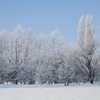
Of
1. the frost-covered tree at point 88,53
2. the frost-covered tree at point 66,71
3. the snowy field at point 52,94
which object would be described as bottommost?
the snowy field at point 52,94

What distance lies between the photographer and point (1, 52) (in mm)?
26297

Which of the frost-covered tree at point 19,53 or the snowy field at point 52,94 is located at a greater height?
the frost-covered tree at point 19,53

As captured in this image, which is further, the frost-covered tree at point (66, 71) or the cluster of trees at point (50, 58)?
the cluster of trees at point (50, 58)

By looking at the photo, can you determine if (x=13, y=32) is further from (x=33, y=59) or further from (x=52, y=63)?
(x=52, y=63)

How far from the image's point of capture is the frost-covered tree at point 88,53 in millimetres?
24656

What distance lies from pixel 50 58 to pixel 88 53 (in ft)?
22.9

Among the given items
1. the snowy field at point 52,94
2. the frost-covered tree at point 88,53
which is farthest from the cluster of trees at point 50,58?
the snowy field at point 52,94

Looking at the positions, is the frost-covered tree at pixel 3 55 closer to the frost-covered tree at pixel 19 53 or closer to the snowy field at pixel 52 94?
the frost-covered tree at pixel 19 53

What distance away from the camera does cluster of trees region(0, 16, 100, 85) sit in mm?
24641

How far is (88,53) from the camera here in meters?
24.6

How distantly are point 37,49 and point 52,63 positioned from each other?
5.08 m

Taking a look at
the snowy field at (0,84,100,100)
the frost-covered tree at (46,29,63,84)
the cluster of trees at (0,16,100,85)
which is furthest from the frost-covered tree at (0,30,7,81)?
the snowy field at (0,84,100,100)

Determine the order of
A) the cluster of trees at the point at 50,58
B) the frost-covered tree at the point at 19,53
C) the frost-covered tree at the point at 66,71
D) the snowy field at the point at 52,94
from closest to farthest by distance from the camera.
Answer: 1. the snowy field at the point at 52,94
2. the frost-covered tree at the point at 66,71
3. the cluster of trees at the point at 50,58
4. the frost-covered tree at the point at 19,53

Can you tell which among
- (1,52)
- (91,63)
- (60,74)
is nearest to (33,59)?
(1,52)
